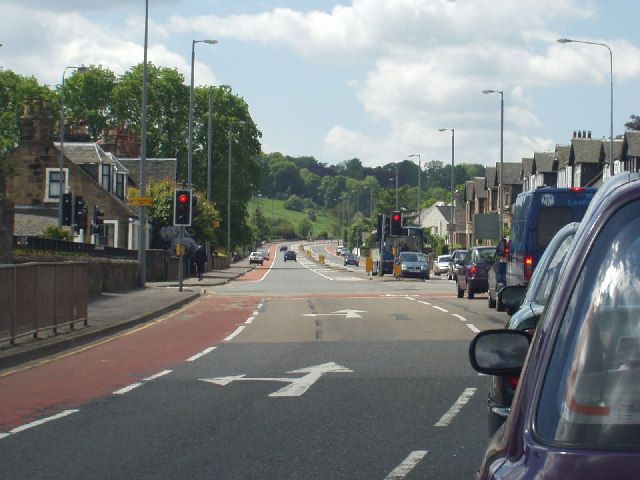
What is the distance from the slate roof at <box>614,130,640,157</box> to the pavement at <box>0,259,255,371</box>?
3322 centimetres

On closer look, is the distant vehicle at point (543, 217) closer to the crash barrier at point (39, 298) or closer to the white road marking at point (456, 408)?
the crash barrier at point (39, 298)

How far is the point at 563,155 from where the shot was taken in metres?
83.8

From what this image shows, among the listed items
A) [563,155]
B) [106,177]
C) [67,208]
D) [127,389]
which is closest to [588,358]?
[127,389]

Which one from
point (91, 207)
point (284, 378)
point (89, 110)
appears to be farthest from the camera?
point (89, 110)

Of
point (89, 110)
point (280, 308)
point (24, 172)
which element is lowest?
point (280, 308)

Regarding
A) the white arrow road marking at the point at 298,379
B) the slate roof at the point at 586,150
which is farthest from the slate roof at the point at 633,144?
the white arrow road marking at the point at 298,379

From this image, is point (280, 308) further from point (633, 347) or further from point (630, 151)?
point (630, 151)

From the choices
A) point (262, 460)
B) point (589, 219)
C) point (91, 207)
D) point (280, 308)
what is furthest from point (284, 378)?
point (91, 207)

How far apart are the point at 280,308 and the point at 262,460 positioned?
22.4m

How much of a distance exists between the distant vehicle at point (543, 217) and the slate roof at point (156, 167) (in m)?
67.6

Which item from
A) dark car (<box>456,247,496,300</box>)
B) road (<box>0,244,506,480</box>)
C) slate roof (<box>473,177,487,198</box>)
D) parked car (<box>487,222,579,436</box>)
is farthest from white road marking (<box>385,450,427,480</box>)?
slate roof (<box>473,177,487,198</box>)

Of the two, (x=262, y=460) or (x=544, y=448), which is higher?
(x=544, y=448)

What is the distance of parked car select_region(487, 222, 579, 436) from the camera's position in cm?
701

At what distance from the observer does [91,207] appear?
72312 millimetres
